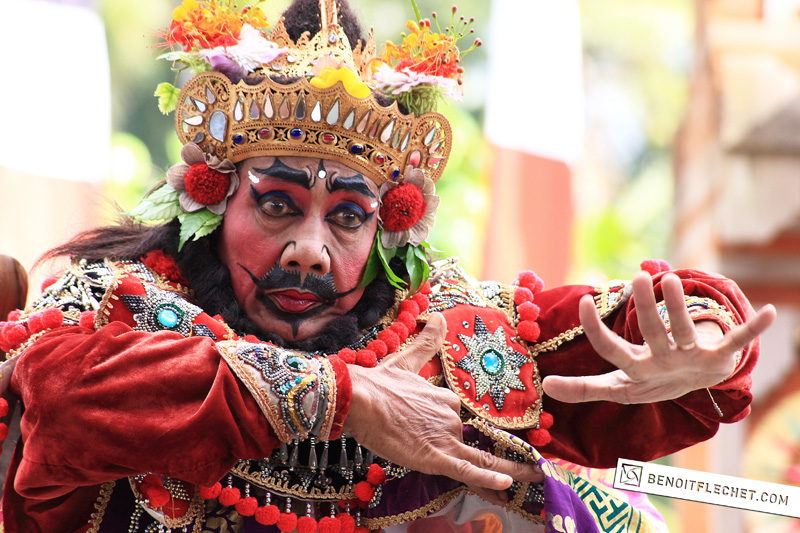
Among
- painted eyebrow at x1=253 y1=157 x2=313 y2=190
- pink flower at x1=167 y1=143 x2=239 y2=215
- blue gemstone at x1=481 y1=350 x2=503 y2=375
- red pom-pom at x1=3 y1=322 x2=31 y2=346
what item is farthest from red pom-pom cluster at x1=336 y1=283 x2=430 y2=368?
red pom-pom at x1=3 y1=322 x2=31 y2=346

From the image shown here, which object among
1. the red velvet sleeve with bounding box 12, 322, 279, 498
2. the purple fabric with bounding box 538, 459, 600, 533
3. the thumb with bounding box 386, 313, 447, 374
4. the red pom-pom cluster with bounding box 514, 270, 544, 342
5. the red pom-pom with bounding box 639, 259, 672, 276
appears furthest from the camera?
the red pom-pom cluster with bounding box 514, 270, 544, 342

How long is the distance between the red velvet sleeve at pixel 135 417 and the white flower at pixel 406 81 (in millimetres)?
926

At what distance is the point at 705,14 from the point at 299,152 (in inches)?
279

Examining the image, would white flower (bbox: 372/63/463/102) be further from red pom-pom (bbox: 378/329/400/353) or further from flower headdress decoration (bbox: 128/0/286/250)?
red pom-pom (bbox: 378/329/400/353)

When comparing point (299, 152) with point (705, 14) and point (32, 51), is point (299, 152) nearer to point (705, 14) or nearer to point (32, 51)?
point (32, 51)

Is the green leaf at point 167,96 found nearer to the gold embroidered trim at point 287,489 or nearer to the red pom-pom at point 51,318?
→ the red pom-pom at point 51,318

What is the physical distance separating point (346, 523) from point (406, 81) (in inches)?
46.9

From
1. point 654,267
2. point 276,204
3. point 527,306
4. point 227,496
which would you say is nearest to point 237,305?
point 276,204

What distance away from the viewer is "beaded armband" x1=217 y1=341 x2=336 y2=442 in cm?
201

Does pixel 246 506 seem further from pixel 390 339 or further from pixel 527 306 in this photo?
pixel 527 306

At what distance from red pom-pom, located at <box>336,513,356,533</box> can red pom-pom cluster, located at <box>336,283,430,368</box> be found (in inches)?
15.5

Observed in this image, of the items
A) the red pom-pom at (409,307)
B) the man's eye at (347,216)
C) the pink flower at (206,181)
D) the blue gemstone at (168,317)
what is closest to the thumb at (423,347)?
the red pom-pom at (409,307)

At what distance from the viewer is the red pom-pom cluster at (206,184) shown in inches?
98.0

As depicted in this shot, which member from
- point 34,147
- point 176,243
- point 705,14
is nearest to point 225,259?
point 176,243
